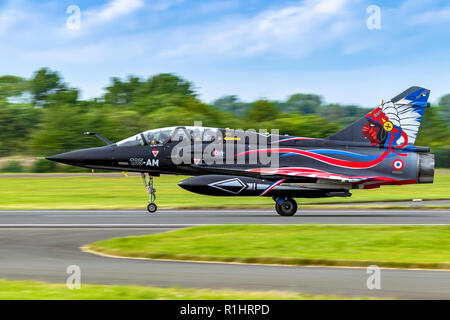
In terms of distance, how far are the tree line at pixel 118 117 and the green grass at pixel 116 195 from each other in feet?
52.3

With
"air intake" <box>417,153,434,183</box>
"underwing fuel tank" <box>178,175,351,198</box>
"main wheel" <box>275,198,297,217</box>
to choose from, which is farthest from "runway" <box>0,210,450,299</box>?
"air intake" <box>417,153,434,183</box>

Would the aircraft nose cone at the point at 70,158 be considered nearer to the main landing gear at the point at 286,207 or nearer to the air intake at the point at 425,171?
the main landing gear at the point at 286,207

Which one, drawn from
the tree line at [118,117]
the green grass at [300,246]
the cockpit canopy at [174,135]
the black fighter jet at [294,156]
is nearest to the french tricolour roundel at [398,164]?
the black fighter jet at [294,156]

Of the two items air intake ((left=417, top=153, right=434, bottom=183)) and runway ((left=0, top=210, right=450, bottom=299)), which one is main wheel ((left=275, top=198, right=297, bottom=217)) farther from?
runway ((left=0, top=210, right=450, bottom=299))

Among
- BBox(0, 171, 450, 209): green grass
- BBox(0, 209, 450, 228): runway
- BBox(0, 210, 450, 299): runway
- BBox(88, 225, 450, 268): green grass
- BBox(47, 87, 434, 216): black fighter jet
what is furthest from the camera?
BBox(0, 171, 450, 209): green grass

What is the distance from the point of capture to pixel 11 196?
3031cm

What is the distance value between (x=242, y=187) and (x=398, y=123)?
6116mm

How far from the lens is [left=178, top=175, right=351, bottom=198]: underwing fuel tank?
20527mm

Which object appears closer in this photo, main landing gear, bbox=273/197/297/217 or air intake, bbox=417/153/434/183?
main landing gear, bbox=273/197/297/217

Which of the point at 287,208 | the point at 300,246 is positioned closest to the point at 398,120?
the point at 287,208

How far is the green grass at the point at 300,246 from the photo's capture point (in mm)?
11844

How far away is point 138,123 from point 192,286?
196ft

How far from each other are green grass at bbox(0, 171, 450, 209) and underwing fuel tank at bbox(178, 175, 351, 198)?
4129 millimetres

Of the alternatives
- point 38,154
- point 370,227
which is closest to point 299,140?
point 370,227
